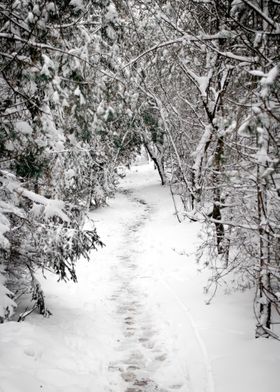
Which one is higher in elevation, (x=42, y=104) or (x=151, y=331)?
(x=42, y=104)

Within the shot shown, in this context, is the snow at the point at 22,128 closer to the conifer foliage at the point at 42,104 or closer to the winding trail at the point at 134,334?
the conifer foliage at the point at 42,104

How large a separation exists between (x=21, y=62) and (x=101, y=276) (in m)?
7.14

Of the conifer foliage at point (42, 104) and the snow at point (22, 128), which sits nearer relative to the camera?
the conifer foliage at point (42, 104)

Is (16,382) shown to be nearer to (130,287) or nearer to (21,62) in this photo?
(21,62)

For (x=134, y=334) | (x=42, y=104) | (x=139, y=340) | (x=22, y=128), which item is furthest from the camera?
(x=134, y=334)

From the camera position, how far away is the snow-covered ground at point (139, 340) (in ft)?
16.9

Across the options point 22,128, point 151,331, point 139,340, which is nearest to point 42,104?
point 22,128

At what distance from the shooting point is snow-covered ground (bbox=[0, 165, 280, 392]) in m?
5.16

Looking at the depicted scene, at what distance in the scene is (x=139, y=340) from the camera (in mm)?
6953

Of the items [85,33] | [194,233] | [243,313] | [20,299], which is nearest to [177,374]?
[243,313]

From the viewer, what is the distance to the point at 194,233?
47.4 feet

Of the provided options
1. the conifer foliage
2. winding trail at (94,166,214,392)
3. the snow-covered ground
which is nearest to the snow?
the conifer foliage

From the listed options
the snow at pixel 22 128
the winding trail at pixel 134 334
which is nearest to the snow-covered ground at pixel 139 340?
the winding trail at pixel 134 334

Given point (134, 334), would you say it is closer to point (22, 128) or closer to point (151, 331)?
point (151, 331)
